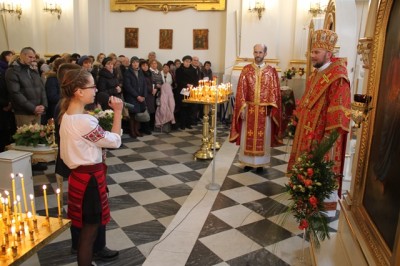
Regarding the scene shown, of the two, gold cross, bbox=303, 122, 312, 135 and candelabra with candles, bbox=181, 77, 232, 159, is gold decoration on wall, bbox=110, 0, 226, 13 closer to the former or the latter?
candelabra with candles, bbox=181, 77, 232, 159

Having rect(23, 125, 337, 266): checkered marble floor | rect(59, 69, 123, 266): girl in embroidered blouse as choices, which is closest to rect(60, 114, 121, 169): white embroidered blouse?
rect(59, 69, 123, 266): girl in embroidered blouse

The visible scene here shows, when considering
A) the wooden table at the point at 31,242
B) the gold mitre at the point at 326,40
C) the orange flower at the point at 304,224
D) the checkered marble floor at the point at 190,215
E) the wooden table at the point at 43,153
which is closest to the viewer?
the wooden table at the point at 31,242

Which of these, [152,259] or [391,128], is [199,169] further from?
[391,128]

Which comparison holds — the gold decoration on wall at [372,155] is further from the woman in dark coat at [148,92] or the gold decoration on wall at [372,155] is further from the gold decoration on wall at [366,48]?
the woman in dark coat at [148,92]

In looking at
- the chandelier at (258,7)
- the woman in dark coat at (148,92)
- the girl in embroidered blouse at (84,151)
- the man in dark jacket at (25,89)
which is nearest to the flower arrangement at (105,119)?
the girl in embroidered blouse at (84,151)

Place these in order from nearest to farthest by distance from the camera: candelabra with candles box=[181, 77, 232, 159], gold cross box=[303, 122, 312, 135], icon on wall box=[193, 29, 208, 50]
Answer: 1. gold cross box=[303, 122, 312, 135]
2. candelabra with candles box=[181, 77, 232, 159]
3. icon on wall box=[193, 29, 208, 50]

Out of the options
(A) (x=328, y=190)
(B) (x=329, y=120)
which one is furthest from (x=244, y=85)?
(A) (x=328, y=190)

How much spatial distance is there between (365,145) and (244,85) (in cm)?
312

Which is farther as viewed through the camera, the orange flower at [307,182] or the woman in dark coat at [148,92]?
the woman in dark coat at [148,92]

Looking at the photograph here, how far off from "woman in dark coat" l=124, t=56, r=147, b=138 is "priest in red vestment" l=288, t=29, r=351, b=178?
4442 millimetres

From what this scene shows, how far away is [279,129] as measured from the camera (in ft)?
18.7

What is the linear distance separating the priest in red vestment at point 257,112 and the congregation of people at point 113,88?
2.02 meters

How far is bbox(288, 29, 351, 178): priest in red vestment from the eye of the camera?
3689 millimetres

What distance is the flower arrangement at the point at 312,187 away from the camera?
2.83 meters
